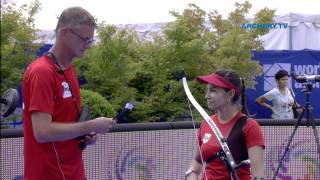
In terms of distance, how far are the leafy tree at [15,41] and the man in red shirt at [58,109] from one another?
5.94 m

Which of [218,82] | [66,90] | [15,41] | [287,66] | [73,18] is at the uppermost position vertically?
[73,18]

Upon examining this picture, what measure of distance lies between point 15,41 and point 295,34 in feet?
21.5

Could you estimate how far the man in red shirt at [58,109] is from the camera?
348 cm

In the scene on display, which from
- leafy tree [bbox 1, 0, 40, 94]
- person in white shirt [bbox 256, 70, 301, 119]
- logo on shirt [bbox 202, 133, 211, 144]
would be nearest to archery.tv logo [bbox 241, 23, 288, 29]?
person in white shirt [bbox 256, 70, 301, 119]

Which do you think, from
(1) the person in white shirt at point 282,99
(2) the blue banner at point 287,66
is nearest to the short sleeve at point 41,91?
(1) the person in white shirt at point 282,99

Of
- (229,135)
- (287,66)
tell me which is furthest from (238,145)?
(287,66)

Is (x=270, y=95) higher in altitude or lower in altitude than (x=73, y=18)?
lower

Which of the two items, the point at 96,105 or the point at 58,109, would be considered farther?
the point at 96,105

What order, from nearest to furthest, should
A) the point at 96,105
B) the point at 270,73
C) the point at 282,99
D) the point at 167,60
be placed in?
the point at 96,105 → the point at 282,99 → the point at 167,60 → the point at 270,73

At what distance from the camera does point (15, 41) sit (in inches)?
400

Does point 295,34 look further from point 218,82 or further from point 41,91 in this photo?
point 41,91

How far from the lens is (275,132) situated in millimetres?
6609

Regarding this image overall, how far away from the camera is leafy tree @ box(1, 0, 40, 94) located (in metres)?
9.60

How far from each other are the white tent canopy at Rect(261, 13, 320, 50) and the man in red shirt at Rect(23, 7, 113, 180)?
393 inches
